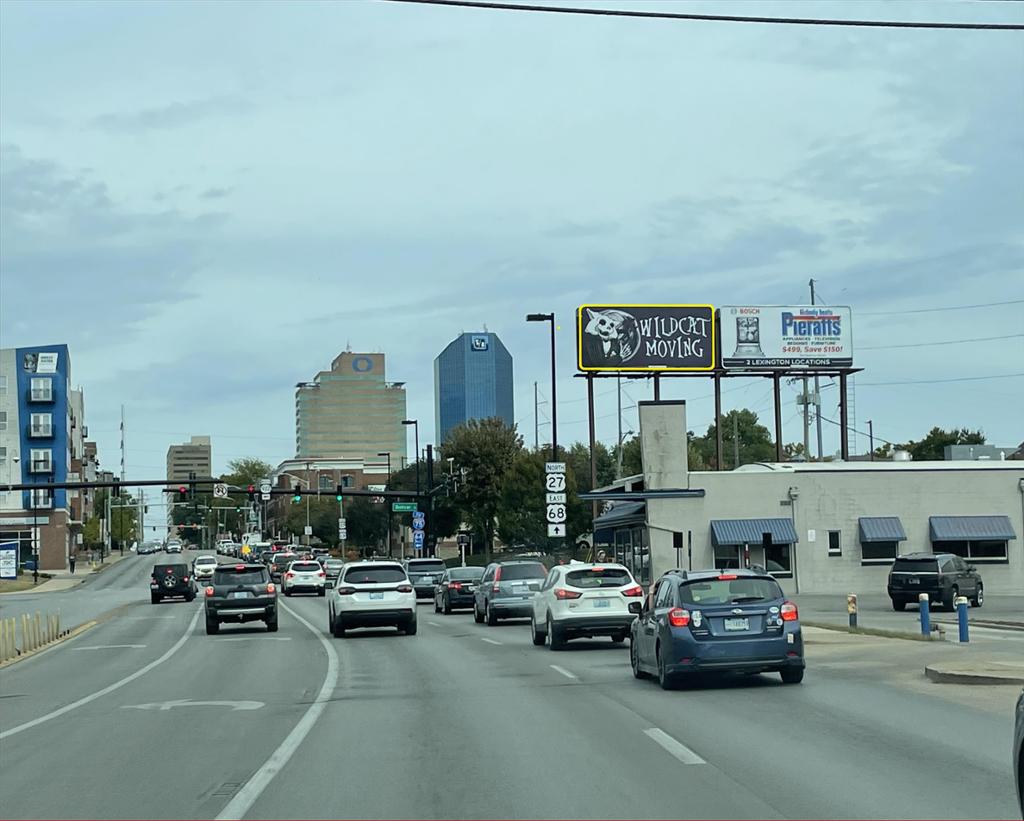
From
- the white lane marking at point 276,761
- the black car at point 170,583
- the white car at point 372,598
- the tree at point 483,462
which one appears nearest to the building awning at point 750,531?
the black car at point 170,583

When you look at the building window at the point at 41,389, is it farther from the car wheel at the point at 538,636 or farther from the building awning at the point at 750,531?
the car wheel at the point at 538,636

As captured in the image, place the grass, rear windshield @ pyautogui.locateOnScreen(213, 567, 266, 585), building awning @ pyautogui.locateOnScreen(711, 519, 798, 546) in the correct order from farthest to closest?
1. building awning @ pyautogui.locateOnScreen(711, 519, 798, 546)
2. rear windshield @ pyautogui.locateOnScreen(213, 567, 266, 585)
3. the grass

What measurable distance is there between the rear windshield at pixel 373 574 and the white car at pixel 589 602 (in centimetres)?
677

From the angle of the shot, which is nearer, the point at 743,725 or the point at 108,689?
the point at 743,725

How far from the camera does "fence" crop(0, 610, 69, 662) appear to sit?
3020 cm

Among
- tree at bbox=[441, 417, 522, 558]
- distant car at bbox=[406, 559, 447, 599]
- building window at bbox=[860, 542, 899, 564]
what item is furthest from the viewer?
tree at bbox=[441, 417, 522, 558]

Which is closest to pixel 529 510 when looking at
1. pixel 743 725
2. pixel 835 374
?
pixel 835 374

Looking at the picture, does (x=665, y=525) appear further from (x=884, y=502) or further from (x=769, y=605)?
(x=769, y=605)

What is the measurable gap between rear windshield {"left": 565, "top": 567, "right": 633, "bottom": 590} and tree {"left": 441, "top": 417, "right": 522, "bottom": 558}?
55745mm

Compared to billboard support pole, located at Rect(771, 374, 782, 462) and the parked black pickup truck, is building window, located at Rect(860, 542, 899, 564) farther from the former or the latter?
the parked black pickup truck

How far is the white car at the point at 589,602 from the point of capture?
2603cm

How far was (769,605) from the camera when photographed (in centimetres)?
1773

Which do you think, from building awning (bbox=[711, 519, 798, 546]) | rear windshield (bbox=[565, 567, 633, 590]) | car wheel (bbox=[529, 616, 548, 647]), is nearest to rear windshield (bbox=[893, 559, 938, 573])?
building awning (bbox=[711, 519, 798, 546])

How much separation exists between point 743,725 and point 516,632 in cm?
1958
